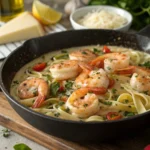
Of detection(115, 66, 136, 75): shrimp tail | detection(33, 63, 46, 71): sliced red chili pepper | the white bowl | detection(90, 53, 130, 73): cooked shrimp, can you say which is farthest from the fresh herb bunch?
detection(33, 63, 46, 71): sliced red chili pepper

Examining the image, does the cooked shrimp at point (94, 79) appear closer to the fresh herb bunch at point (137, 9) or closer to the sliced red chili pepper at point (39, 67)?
the sliced red chili pepper at point (39, 67)

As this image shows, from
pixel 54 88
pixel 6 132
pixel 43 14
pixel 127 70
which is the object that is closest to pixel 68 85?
pixel 54 88

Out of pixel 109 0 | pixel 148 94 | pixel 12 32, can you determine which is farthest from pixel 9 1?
pixel 148 94

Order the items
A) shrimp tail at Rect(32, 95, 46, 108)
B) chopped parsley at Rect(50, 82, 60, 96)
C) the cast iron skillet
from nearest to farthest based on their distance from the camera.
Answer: the cast iron skillet
shrimp tail at Rect(32, 95, 46, 108)
chopped parsley at Rect(50, 82, 60, 96)

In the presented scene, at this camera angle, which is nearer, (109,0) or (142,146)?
(142,146)

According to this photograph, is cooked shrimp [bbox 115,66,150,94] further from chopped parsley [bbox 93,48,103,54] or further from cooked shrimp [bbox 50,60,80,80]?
chopped parsley [bbox 93,48,103,54]

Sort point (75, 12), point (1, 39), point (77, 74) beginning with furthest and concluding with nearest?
point (75, 12), point (1, 39), point (77, 74)

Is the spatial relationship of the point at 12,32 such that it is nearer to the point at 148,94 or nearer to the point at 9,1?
the point at 9,1
